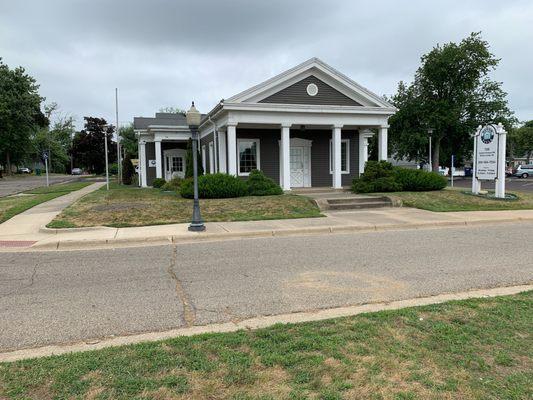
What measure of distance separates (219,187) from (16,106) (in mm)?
49353

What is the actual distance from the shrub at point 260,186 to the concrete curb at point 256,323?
12.1 meters

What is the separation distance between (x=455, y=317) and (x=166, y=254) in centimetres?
572

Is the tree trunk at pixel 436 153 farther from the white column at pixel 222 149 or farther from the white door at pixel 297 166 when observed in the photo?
the white column at pixel 222 149

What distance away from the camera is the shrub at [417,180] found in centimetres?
1870

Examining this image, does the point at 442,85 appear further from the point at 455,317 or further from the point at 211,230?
the point at 455,317

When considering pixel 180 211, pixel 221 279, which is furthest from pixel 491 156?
pixel 221 279

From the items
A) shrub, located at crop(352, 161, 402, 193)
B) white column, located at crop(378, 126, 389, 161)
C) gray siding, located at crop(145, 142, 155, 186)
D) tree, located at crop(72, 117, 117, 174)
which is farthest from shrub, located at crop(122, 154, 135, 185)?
tree, located at crop(72, 117, 117, 174)

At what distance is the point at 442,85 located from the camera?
47.6 m

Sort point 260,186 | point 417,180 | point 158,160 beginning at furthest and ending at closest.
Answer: point 158,160 < point 417,180 < point 260,186

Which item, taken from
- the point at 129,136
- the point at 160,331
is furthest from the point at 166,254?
the point at 129,136

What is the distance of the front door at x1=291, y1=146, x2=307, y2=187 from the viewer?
21.7 metres

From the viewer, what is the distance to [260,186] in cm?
1720

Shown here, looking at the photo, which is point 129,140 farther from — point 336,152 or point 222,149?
point 336,152

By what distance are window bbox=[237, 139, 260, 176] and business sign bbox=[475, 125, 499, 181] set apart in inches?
406
